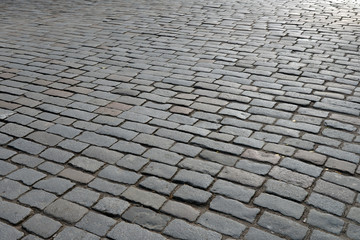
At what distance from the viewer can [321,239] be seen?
2.91 m

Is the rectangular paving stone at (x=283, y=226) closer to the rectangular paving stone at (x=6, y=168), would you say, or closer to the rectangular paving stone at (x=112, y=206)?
the rectangular paving stone at (x=112, y=206)

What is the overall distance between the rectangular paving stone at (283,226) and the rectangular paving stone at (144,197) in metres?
0.77

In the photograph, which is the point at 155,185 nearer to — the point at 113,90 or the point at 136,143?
the point at 136,143

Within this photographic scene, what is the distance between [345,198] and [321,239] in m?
0.57

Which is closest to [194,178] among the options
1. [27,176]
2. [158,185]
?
[158,185]

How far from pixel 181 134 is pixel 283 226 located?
158cm

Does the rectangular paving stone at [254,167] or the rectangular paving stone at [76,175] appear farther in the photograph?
the rectangular paving stone at [254,167]

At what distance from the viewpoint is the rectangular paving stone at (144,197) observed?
3.28 metres

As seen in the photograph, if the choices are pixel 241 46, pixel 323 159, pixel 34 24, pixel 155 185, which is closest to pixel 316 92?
pixel 323 159

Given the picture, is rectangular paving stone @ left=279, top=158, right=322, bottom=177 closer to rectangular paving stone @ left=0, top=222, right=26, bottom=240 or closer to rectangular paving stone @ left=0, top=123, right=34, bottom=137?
rectangular paving stone @ left=0, top=222, right=26, bottom=240

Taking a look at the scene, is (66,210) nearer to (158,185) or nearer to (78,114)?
(158,185)

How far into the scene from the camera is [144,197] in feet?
11.0

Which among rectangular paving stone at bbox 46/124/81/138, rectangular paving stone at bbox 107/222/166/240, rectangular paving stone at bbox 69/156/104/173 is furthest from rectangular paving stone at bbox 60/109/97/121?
rectangular paving stone at bbox 107/222/166/240

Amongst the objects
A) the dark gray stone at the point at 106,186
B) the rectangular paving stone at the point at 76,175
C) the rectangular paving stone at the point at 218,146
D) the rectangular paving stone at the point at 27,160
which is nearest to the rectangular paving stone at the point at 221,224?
the dark gray stone at the point at 106,186
